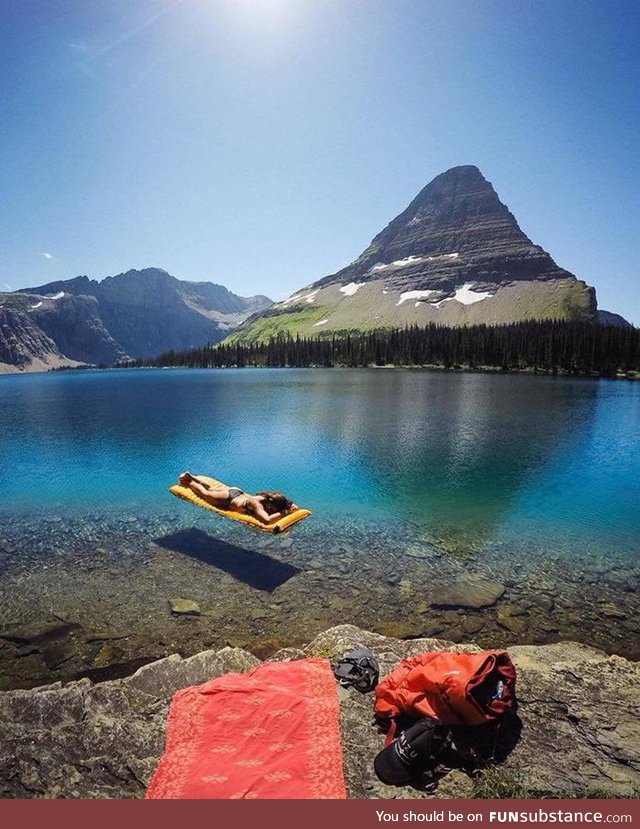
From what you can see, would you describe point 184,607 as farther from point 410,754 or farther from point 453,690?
point 453,690

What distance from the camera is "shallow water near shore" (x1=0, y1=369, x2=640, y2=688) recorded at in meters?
10.9

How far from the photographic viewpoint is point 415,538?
1684 cm

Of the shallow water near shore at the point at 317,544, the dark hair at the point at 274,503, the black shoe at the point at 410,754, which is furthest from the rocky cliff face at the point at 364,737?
the dark hair at the point at 274,503

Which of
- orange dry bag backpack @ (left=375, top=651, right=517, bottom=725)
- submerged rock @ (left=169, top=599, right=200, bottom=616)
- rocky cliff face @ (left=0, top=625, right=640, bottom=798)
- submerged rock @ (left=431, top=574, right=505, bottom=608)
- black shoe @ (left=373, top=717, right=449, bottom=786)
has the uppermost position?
orange dry bag backpack @ (left=375, top=651, right=517, bottom=725)

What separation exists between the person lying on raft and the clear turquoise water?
3177mm

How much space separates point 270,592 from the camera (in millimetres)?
12711

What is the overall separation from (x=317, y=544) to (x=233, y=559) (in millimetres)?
3084

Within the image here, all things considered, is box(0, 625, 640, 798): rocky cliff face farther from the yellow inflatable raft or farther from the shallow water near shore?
the yellow inflatable raft

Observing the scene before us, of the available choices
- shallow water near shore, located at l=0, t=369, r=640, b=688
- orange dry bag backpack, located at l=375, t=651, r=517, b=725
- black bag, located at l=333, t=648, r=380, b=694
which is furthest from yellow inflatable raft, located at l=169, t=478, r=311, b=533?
orange dry bag backpack, located at l=375, t=651, r=517, b=725

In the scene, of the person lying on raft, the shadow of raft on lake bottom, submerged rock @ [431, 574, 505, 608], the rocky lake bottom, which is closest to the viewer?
the rocky lake bottom

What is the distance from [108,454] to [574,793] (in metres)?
31.8

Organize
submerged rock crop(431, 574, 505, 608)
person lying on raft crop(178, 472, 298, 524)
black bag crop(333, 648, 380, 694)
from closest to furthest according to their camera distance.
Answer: black bag crop(333, 648, 380, 694)
submerged rock crop(431, 574, 505, 608)
person lying on raft crop(178, 472, 298, 524)

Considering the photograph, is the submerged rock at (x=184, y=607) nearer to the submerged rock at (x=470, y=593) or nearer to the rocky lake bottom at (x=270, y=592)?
the rocky lake bottom at (x=270, y=592)

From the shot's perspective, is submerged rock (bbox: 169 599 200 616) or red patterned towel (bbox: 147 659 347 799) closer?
red patterned towel (bbox: 147 659 347 799)
